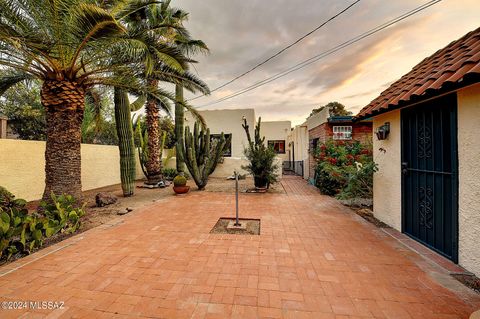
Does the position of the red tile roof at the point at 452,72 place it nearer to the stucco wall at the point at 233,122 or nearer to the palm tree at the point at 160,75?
the palm tree at the point at 160,75

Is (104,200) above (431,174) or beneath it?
beneath

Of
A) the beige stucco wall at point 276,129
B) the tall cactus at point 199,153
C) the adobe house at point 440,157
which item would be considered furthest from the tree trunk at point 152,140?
the beige stucco wall at point 276,129

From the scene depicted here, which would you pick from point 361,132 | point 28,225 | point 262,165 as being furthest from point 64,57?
point 361,132

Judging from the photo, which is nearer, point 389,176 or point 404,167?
point 404,167

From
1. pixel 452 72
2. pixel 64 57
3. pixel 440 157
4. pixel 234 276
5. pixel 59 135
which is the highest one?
pixel 64 57

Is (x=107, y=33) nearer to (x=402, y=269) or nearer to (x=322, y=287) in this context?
(x=322, y=287)

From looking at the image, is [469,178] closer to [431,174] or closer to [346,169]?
[431,174]

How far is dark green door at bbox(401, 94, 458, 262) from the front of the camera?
3371 mm

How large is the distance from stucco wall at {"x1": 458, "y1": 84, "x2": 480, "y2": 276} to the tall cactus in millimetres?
8515

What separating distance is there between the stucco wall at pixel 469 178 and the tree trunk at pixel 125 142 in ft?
33.7

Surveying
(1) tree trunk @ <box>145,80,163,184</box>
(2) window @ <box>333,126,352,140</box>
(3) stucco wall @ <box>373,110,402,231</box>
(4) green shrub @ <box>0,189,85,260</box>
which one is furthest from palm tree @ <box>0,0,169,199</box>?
(2) window @ <box>333,126,352,140</box>

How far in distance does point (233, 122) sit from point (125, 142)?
39.2 ft

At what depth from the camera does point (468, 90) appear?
10.1 ft

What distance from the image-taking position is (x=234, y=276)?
122 inches
